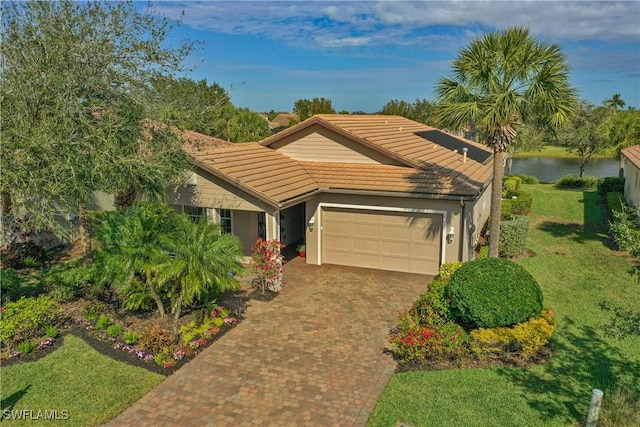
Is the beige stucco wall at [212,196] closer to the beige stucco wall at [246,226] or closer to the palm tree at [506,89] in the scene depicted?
the beige stucco wall at [246,226]

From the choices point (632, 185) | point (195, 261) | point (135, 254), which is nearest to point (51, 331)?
point (135, 254)

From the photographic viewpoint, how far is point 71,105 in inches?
432

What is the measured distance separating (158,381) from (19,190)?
511 cm

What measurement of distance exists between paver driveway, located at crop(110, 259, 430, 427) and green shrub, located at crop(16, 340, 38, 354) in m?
3.51

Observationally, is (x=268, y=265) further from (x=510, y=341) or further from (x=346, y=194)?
(x=510, y=341)

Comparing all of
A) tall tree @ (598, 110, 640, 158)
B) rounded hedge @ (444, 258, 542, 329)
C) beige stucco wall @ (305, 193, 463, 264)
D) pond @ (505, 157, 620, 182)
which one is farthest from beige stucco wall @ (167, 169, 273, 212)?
pond @ (505, 157, 620, 182)

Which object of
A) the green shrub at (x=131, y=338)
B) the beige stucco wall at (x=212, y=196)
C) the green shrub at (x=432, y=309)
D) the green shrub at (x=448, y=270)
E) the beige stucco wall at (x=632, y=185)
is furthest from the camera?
the beige stucco wall at (x=632, y=185)

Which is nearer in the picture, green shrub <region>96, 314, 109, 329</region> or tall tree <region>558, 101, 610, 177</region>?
green shrub <region>96, 314, 109, 329</region>

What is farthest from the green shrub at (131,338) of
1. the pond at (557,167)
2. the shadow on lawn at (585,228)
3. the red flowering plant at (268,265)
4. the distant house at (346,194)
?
the pond at (557,167)

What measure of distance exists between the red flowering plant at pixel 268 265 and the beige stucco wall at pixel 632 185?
16.8 meters

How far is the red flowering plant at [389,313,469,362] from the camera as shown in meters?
9.73

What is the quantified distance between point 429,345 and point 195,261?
561 centimetres

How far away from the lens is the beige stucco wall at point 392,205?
14820 mm

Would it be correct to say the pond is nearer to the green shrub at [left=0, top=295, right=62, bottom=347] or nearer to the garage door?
the garage door
